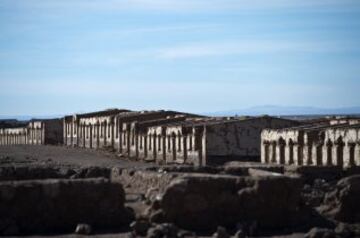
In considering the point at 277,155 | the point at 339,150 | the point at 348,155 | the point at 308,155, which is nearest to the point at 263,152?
the point at 277,155

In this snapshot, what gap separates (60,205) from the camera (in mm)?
17328

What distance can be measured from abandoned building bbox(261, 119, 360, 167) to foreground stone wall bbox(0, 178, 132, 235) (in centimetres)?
1442

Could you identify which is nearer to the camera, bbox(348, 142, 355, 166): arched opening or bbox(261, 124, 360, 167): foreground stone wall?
bbox(348, 142, 355, 166): arched opening

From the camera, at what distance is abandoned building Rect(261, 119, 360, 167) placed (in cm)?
3225

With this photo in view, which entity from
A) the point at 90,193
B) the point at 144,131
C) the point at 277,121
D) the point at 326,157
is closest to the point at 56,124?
the point at 144,131

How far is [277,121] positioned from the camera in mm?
46406

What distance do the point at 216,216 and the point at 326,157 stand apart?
17.5 metres

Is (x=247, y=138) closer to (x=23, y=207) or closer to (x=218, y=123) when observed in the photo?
(x=218, y=123)

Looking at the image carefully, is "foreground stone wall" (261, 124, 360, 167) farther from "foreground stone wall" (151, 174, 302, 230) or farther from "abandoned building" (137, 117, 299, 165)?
"foreground stone wall" (151, 174, 302, 230)

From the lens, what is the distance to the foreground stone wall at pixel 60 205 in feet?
56.3

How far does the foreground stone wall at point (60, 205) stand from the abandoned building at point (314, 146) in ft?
47.3

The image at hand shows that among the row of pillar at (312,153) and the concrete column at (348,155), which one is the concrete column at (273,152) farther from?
the concrete column at (348,155)

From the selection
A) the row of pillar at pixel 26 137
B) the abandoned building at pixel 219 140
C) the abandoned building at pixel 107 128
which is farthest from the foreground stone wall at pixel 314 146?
the row of pillar at pixel 26 137

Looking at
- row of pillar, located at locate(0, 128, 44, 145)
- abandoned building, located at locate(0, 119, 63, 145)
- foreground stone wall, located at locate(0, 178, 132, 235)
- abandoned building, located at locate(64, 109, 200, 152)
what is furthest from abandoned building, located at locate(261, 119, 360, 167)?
row of pillar, located at locate(0, 128, 44, 145)
